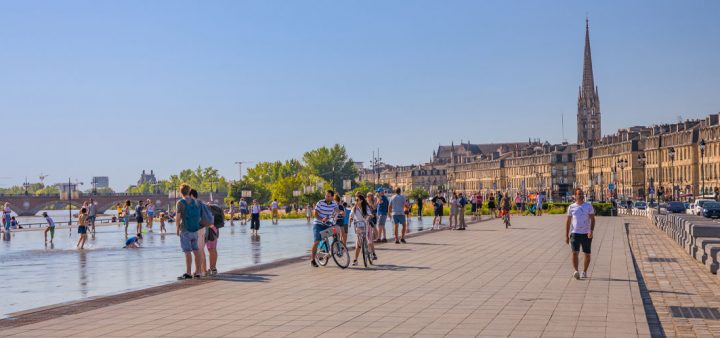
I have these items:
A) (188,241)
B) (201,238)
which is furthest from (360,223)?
(188,241)

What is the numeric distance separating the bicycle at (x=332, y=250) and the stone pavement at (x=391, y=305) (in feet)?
0.83

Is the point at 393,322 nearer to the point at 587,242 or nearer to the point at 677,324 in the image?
the point at 677,324

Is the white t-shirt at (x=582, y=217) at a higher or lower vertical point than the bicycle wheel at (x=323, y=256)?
higher

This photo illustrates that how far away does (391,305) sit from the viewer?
44.7 ft

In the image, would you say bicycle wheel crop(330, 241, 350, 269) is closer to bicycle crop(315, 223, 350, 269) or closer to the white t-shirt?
bicycle crop(315, 223, 350, 269)

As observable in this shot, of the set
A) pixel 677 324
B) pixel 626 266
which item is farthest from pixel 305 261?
pixel 677 324

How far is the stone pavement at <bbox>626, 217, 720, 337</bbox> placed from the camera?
11.9 meters

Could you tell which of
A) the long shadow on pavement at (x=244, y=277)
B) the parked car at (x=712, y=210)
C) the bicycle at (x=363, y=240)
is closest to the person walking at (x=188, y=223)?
the long shadow on pavement at (x=244, y=277)

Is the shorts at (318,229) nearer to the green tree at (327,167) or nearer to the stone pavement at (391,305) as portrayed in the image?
the stone pavement at (391,305)

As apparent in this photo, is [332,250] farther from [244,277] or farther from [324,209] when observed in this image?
[244,277]


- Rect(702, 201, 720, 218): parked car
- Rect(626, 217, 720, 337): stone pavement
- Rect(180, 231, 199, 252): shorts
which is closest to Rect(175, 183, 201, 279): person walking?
Rect(180, 231, 199, 252): shorts

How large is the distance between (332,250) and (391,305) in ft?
21.7

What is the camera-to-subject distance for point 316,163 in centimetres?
19850

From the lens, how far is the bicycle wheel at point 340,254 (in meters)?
20.2
